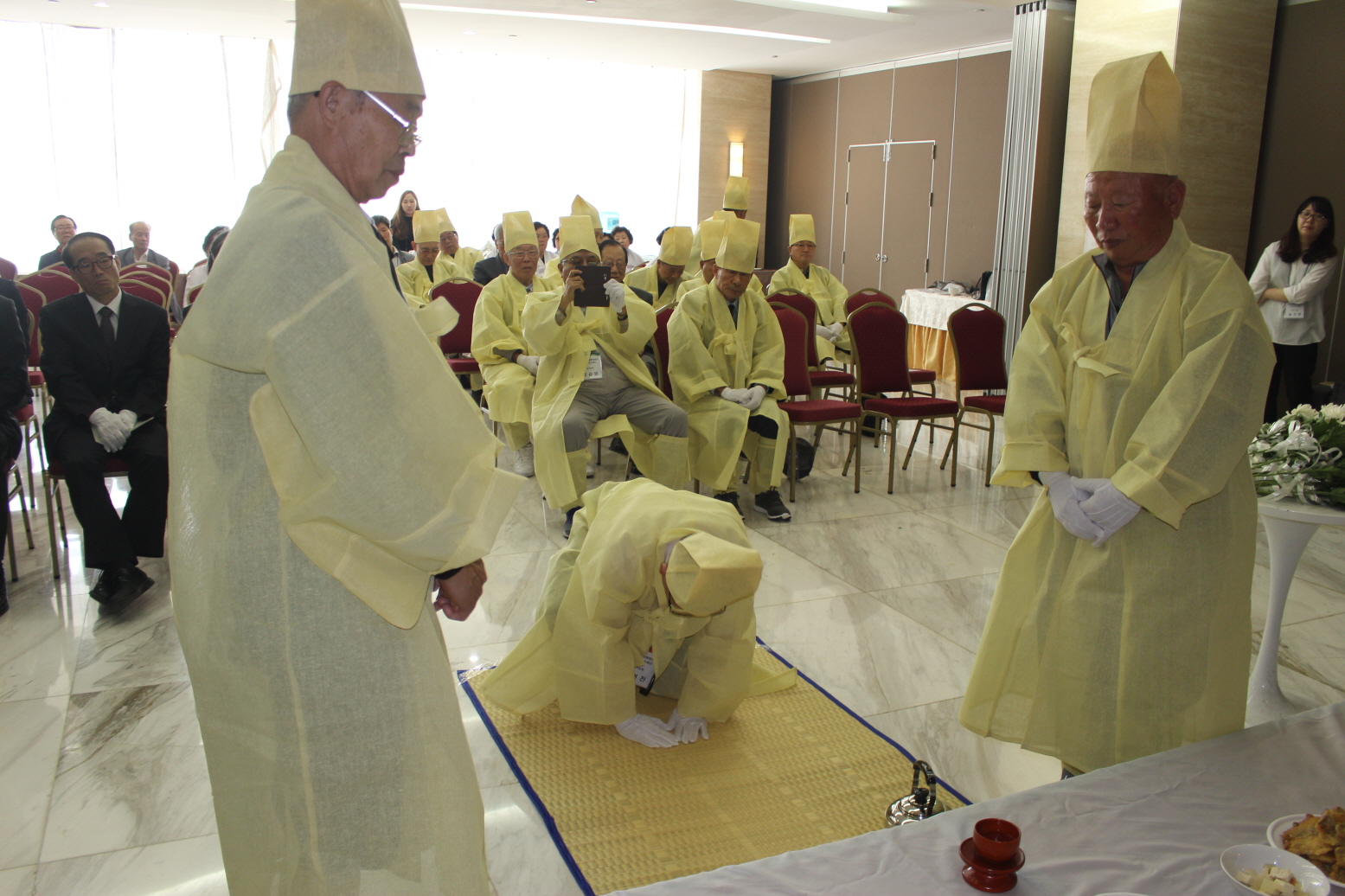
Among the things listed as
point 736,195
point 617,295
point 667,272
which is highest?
point 736,195

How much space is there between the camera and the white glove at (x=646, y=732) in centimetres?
239

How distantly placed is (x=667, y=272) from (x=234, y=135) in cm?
761

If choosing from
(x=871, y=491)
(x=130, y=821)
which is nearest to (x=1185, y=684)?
(x=130, y=821)

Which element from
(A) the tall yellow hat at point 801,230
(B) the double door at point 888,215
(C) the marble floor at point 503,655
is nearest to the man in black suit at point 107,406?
(C) the marble floor at point 503,655

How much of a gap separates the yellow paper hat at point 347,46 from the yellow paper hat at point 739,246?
3472mm

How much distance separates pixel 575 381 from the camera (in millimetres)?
4324

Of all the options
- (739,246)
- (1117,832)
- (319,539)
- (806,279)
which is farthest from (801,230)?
(319,539)

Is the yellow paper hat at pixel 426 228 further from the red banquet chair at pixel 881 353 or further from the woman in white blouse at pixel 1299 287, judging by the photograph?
the woman in white blouse at pixel 1299 287

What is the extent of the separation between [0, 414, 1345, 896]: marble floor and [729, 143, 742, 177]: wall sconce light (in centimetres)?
880

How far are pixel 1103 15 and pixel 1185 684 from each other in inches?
251

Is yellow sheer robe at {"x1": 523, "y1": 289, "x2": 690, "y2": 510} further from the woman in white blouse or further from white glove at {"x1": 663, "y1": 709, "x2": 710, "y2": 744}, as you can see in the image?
the woman in white blouse

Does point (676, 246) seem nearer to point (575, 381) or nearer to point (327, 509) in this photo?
point (575, 381)

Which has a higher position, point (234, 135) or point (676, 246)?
point (234, 135)

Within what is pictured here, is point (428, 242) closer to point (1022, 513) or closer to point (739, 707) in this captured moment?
point (1022, 513)
